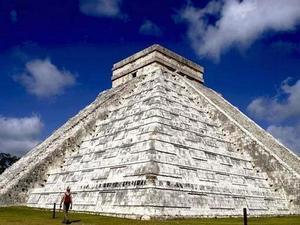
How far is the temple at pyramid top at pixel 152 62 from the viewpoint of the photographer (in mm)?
24141

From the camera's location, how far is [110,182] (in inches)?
541

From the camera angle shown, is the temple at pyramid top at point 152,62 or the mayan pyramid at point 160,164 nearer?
the mayan pyramid at point 160,164

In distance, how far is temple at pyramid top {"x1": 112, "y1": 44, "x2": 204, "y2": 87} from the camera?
79.2ft

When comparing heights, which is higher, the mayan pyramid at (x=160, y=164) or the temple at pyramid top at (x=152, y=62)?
the temple at pyramid top at (x=152, y=62)

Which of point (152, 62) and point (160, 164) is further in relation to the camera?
point (152, 62)

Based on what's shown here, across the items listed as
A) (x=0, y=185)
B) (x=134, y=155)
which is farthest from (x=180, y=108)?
(x=0, y=185)

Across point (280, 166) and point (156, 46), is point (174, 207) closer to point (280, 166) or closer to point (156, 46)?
point (280, 166)

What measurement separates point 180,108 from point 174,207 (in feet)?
22.1

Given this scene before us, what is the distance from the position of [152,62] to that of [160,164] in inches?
470

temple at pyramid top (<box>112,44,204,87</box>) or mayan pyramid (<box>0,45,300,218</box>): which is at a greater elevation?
temple at pyramid top (<box>112,44,204,87</box>)

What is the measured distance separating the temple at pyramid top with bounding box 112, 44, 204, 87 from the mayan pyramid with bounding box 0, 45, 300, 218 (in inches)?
90.7

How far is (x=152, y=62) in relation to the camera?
23.8 metres

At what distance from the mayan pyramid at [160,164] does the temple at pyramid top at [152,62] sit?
230 centimetres

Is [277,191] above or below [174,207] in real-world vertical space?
above
